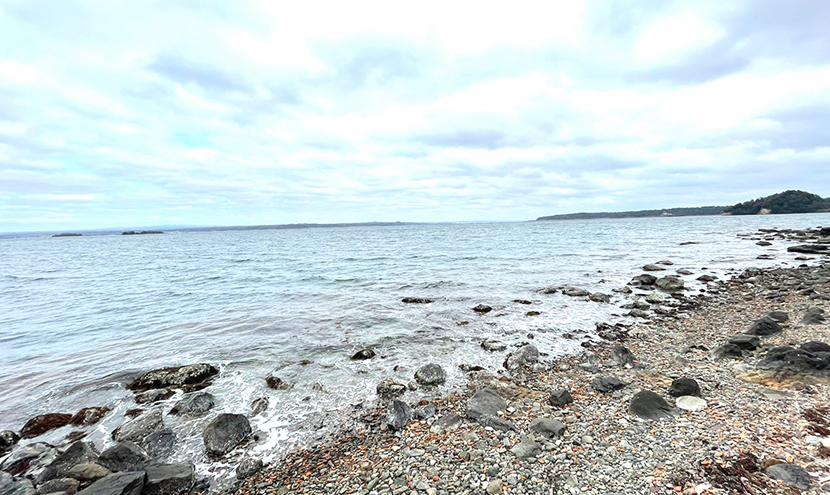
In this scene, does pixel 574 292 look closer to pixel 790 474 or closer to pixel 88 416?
pixel 790 474

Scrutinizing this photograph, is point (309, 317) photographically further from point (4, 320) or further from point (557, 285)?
point (4, 320)

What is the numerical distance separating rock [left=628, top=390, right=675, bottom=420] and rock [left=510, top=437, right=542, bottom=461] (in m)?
2.39

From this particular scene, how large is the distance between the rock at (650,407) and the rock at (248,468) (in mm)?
7161

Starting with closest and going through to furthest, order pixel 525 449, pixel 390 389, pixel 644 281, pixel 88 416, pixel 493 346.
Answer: pixel 525 449 → pixel 88 416 → pixel 390 389 → pixel 493 346 → pixel 644 281

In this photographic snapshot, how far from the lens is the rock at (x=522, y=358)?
32.7 ft

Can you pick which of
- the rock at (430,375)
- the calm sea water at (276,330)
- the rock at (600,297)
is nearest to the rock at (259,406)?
the calm sea water at (276,330)

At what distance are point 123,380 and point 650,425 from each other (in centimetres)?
1374

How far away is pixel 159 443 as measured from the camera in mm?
6906

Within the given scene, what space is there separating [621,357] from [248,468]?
9.56 metres

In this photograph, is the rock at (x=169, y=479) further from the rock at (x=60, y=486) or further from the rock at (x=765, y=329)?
the rock at (x=765, y=329)

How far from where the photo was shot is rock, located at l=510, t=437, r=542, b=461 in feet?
18.2

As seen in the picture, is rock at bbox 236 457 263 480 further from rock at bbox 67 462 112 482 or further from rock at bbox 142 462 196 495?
rock at bbox 67 462 112 482

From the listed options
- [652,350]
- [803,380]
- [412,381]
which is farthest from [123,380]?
[803,380]

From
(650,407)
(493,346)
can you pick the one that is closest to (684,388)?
(650,407)
